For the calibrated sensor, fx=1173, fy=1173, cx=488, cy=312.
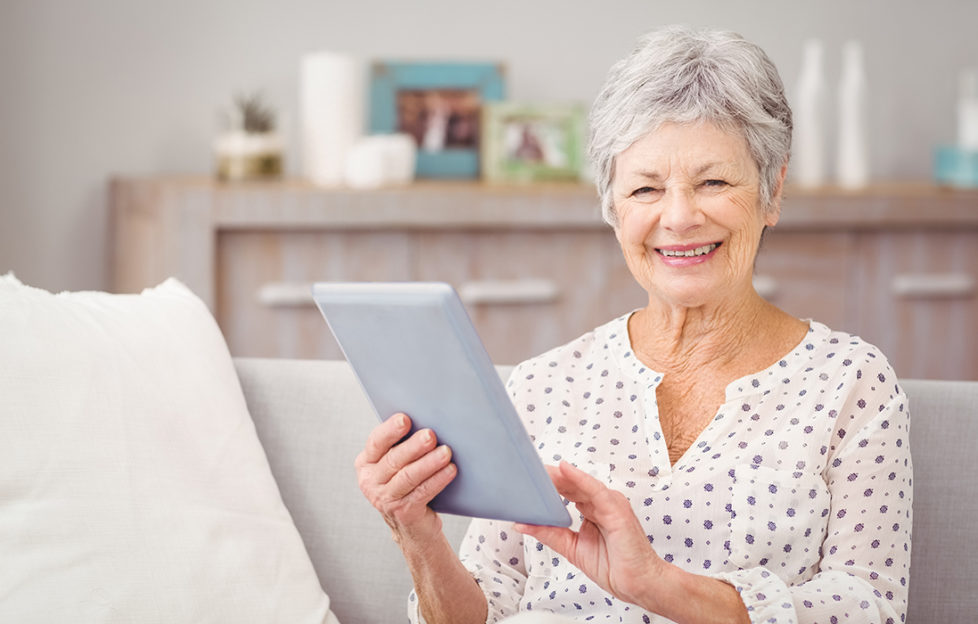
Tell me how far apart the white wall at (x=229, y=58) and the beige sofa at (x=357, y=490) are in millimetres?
1614

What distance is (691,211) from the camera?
1334mm

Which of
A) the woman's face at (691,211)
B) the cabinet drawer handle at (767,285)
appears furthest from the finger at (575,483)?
the cabinet drawer handle at (767,285)

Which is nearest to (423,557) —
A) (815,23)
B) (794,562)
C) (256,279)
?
(794,562)

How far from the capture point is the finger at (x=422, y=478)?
3.71 ft

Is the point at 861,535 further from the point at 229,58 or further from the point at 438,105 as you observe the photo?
the point at 229,58

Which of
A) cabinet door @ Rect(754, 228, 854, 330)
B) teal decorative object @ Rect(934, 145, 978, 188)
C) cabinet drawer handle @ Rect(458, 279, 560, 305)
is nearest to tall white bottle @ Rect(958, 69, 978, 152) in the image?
teal decorative object @ Rect(934, 145, 978, 188)

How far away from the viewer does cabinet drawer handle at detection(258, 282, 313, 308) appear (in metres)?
2.75

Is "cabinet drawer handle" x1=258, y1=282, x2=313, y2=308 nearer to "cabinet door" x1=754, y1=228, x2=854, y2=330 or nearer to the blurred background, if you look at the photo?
the blurred background

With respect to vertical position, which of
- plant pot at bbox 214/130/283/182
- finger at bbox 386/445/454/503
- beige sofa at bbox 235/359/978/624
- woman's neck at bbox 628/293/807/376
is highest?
plant pot at bbox 214/130/283/182

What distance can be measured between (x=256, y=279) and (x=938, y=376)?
1.70 m

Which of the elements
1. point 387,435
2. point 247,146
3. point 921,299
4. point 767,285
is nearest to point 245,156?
point 247,146

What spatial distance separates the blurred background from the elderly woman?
1.76 meters

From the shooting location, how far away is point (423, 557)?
1263mm

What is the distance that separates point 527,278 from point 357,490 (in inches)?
51.2
